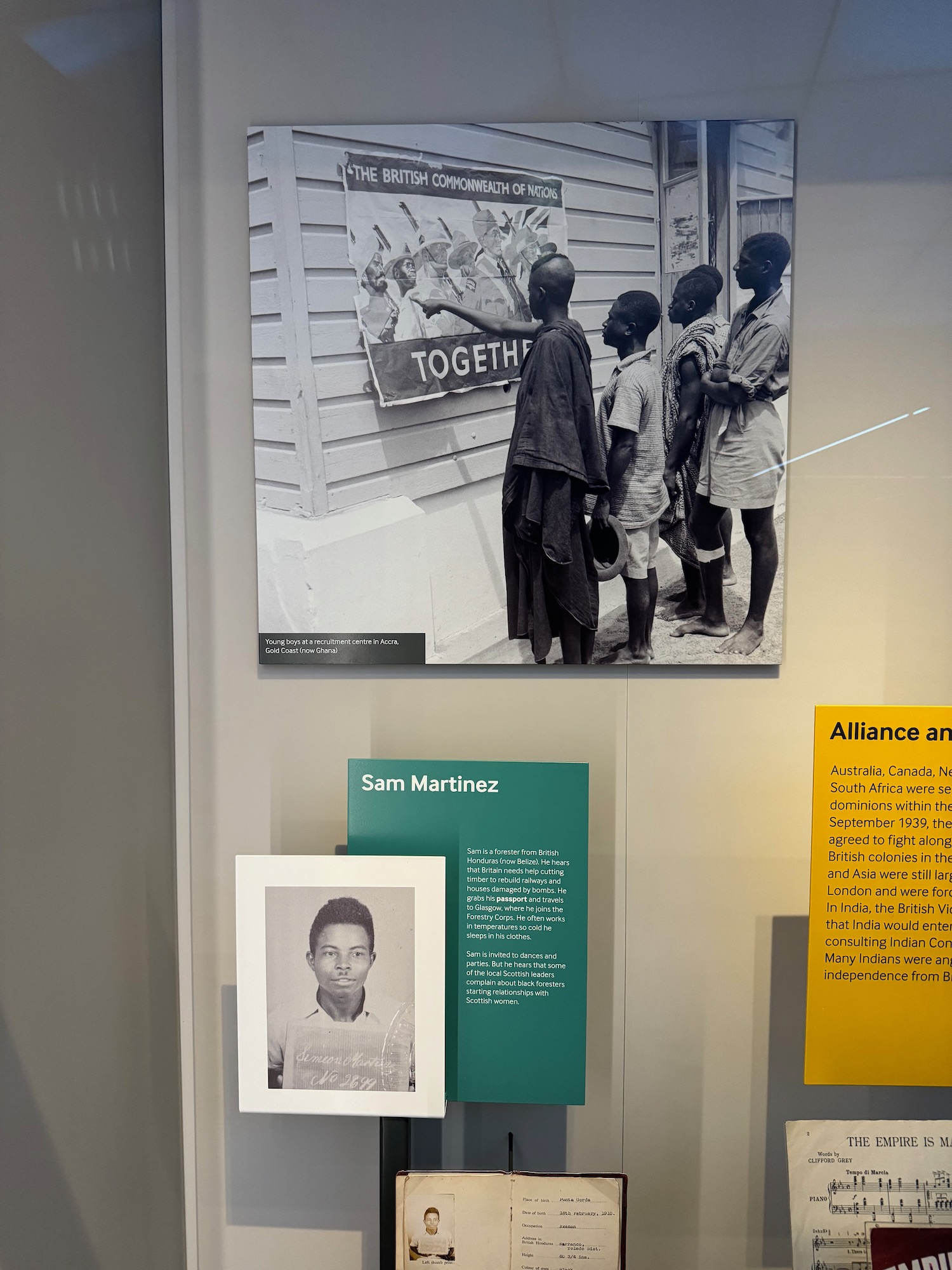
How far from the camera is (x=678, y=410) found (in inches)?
48.7

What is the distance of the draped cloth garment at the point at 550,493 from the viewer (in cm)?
124

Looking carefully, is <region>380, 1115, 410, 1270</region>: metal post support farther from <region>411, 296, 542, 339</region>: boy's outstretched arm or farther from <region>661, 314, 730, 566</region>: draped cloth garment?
<region>411, 296, 542, 339</region>: boy's outstretched arm

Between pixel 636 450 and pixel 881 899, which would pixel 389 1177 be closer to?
pixel 881 899

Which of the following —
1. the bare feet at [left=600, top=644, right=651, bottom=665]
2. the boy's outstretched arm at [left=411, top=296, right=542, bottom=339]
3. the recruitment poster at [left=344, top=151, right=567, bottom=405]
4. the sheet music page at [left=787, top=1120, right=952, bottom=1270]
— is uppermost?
the recruitment poster at [left=344, top=151, right=567, bottom=405]

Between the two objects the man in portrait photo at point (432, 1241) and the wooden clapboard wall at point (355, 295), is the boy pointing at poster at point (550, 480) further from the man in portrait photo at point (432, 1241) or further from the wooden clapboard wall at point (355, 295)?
the man in portrait photo at point (432, 1241)

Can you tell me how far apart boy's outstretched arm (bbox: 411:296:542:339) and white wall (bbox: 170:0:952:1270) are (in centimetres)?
28

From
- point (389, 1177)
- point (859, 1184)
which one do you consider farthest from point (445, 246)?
point (859, 1184)

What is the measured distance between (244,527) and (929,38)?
125cm

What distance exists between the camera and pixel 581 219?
122cm

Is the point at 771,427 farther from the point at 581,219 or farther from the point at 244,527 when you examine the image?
the point at 244,527

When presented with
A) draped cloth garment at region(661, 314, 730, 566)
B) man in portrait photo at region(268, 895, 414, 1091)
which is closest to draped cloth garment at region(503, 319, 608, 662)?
draped cloth garment at region(661, 314, 730, 566)

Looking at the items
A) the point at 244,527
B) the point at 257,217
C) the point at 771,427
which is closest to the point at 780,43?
the point at 771,427

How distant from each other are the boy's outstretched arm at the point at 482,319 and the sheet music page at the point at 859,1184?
48.2 inches

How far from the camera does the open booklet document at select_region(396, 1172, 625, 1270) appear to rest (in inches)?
45.6
